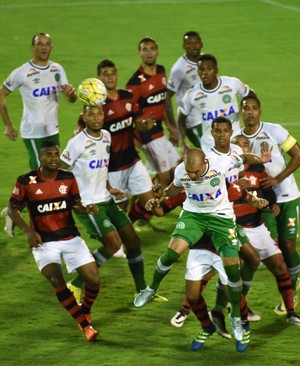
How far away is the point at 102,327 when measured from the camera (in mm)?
12812

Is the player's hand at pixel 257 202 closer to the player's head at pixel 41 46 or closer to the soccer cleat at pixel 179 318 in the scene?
the soccer cleat at pixel 179 318

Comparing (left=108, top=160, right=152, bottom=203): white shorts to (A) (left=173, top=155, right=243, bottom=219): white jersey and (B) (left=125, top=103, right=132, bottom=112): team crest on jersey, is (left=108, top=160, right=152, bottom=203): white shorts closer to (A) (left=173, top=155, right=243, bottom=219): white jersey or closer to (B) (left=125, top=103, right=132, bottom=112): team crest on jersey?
(B) (left=125, top=103, right=132, bottom=112): team crest on jersey

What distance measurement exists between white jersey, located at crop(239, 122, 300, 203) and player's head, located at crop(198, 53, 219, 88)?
199 centimetres

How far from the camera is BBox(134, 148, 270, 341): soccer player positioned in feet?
38.7

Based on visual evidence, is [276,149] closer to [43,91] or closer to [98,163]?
[98,163]

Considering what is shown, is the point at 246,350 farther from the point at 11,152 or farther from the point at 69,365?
the point at 11,152

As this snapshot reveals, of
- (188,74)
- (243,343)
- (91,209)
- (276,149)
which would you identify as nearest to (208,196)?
(91,209)

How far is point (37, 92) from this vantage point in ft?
52.5

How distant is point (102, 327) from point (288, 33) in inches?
633

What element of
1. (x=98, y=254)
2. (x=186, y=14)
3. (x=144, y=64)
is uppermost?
(x=144, y=64)

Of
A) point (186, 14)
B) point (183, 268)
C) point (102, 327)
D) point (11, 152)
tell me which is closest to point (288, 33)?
point (186, 14)

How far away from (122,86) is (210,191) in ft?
38.5

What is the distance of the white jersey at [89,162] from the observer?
43.5 ft

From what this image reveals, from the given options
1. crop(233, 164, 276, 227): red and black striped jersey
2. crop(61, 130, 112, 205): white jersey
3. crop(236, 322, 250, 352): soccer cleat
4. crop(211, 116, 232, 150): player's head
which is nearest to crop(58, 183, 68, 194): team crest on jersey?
crop(61, 130, 112, 205): white jersey
